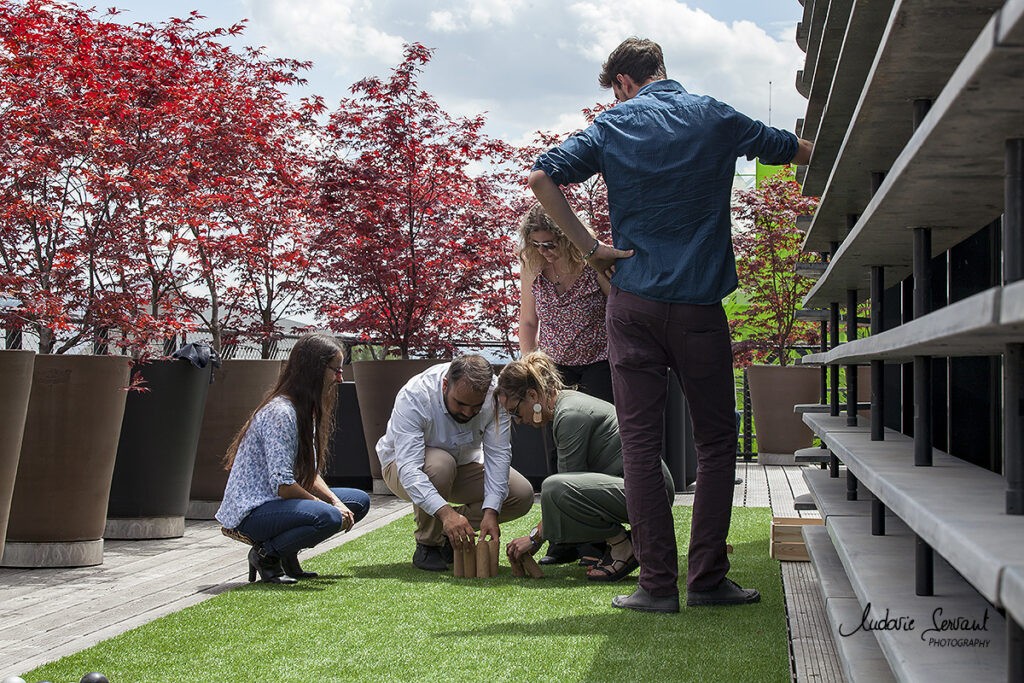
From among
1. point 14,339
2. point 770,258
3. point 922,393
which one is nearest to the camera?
point 922,393

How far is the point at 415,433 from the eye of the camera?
4.41m

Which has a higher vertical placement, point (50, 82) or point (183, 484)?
point (50, 82)

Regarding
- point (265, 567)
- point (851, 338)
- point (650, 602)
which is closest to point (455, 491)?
point (265, 567)

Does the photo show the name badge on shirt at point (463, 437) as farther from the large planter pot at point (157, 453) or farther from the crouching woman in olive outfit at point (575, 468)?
the large planter pot at point (157, 453)

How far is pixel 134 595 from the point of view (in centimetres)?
395

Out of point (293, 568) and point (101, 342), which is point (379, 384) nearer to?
point (101, 342)

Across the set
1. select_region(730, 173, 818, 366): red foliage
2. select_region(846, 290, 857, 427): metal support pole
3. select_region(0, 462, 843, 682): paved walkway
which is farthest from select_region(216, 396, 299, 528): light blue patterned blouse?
select_region(730, 173, 818, 366): red foliage

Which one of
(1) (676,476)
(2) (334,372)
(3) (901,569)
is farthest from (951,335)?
(1) (676,476)

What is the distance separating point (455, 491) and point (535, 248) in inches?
44.5

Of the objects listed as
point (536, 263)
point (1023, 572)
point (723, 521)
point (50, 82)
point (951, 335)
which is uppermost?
point (50, 82)

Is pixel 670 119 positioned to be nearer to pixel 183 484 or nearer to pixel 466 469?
pixel 466 469

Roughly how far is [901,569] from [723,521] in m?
1.25

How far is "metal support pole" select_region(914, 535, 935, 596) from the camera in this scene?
6.10 feet

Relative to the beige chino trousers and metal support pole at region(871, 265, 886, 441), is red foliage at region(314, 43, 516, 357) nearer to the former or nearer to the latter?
the beige chino trousers
